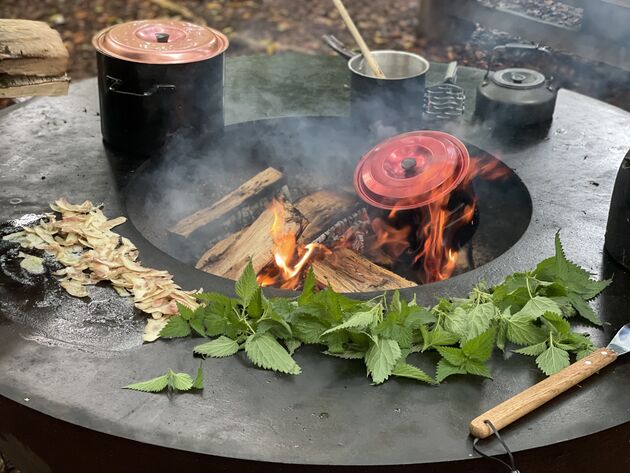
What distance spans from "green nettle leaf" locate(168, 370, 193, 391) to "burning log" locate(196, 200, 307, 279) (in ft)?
3.01

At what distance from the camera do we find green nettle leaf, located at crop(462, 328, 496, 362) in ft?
7.71

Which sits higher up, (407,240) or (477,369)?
(477,369)

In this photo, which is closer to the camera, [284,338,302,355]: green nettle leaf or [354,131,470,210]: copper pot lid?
[284,338,302,355]: green nettle leaf

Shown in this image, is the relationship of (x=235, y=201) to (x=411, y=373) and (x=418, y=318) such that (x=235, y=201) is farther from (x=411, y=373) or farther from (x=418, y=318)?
(x=411, y=373)

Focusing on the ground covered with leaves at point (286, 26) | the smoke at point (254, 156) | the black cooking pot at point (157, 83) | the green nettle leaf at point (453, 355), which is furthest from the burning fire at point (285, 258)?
the ground covered with leaves at point (286, 26)

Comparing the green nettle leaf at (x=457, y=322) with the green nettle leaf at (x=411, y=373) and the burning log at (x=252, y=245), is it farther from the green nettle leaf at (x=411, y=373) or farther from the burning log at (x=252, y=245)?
the burning log at (x=252, y=245)

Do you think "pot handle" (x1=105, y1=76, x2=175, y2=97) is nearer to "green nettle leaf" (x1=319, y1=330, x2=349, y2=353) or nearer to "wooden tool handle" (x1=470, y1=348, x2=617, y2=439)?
"green nettle leaf" (x1=319, y1=330, x2=349, y2=353)

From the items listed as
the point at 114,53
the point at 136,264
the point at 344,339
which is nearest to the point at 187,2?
the point at 114,53

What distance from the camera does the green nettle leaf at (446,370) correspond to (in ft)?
7.66

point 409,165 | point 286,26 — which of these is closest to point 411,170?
point 409,165

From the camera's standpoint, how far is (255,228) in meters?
3.44

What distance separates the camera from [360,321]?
94.0 inches

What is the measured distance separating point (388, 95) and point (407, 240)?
0.67 meters

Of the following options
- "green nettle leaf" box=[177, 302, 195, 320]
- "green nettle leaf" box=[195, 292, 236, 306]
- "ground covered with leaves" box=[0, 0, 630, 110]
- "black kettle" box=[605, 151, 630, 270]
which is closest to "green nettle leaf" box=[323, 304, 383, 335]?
"green nettle leaf" box=[195, 292, 236, 306]
